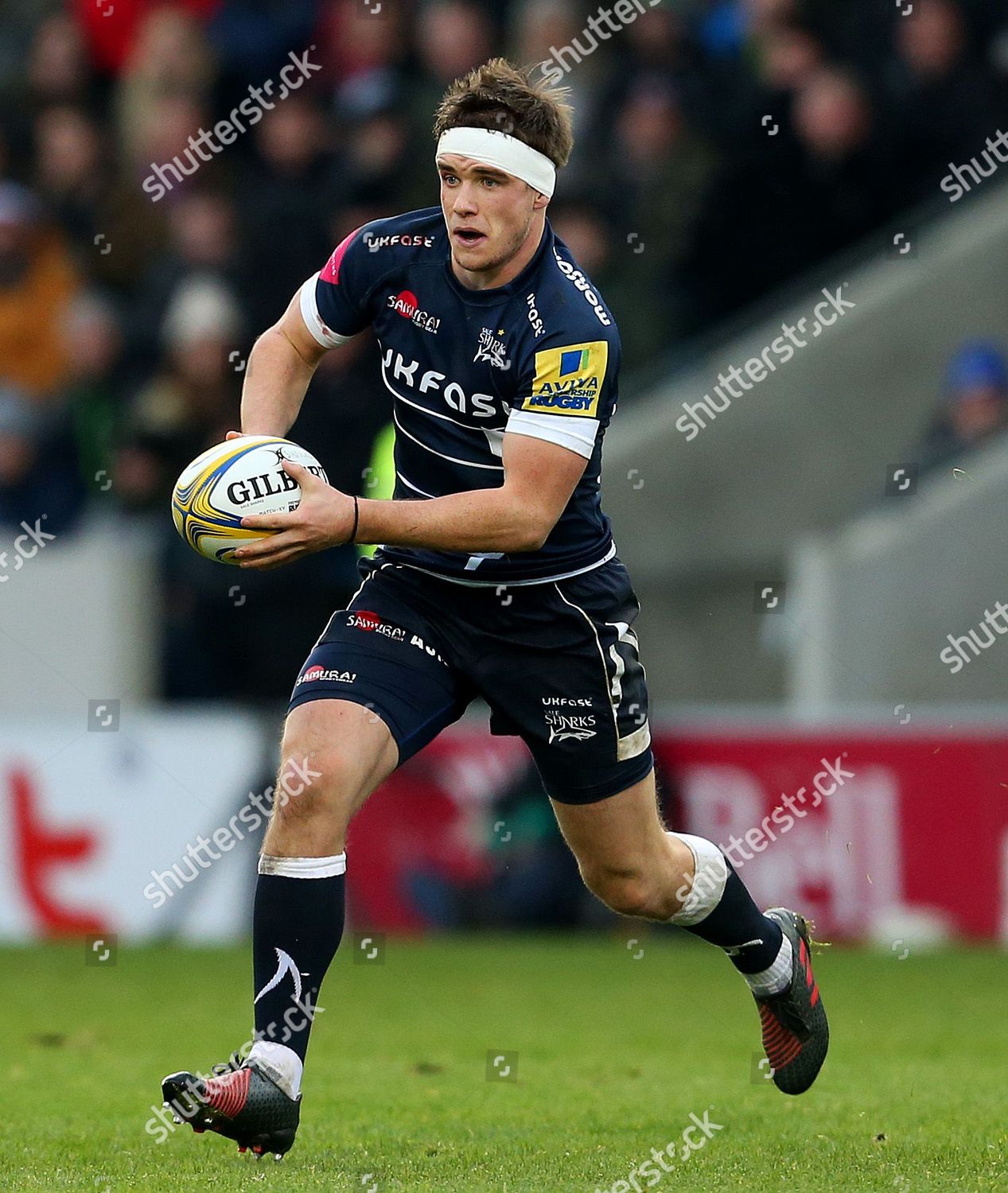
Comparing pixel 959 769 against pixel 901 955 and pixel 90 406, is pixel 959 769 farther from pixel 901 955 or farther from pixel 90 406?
pixel 90 406

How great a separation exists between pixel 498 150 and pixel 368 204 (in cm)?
724

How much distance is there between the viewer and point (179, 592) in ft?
39.4

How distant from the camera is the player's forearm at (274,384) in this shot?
5.77 meters

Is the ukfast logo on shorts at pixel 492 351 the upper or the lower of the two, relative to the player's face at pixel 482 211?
lower

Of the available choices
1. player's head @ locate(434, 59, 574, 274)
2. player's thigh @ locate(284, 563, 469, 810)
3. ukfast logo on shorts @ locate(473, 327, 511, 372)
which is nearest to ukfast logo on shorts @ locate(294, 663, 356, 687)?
player's thigh @ locate(284, 563, 469, 810)

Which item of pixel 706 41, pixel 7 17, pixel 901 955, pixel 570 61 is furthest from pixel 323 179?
pixel 901 955

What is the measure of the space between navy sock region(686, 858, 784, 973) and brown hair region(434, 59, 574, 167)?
222cm

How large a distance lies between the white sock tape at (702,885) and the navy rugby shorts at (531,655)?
1.42 feet

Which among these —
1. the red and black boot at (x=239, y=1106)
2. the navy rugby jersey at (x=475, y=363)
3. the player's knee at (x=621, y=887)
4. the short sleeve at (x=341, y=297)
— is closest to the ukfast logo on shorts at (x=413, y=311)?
the navy rugby jersey at (x=475, y=363)

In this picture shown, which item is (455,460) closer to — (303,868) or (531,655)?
(531,655)

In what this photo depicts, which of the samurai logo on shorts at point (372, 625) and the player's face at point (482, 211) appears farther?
the samurai logo on shorts at point (372, 625)

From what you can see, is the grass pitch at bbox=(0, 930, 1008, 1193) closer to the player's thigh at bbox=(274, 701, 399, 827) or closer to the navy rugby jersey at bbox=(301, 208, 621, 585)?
the player's thigh at bbox=(274, 701, 399, 827)

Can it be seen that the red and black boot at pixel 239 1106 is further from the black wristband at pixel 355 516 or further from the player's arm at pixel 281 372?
the player's arm at pixel 281 372

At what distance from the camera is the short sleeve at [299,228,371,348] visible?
579cm
